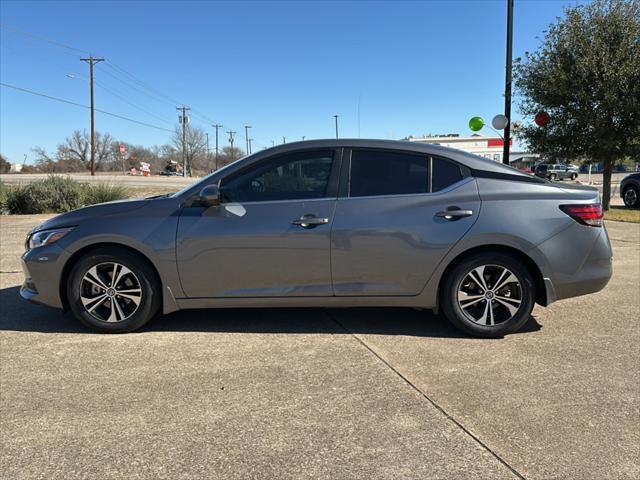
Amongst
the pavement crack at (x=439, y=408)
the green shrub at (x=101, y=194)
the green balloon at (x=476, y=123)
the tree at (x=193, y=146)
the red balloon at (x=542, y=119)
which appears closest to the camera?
the pavement crack at (x=439, y=408)

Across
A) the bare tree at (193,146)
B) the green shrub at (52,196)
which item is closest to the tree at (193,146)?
the bare tree at (193,146)

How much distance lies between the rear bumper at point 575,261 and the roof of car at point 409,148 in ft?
2.13

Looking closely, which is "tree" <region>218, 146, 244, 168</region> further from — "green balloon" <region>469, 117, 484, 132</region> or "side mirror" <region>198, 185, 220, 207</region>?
"side mirror" <region>198, 185, 220, 207</region>

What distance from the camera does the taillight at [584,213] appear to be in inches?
166

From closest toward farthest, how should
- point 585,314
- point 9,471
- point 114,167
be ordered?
point 9,471 → point 585,314 → point 114,167

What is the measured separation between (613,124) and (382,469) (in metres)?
14.6

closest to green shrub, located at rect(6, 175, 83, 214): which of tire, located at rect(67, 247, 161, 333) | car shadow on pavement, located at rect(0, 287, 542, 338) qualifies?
car shadow on pavement, located at rect(0, 287, 542, 338)

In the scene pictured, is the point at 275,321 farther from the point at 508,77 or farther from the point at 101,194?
the point at 101,194

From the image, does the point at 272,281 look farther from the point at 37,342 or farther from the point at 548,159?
the point at 548,159

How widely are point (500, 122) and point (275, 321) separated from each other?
9696mm

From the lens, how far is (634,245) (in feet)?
30.0

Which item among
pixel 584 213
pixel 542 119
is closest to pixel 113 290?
pixel 584 213

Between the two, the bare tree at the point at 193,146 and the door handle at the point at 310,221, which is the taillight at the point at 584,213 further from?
the bare tree at the point at 193,146

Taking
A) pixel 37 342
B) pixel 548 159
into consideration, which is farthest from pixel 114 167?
pixel 37 342
